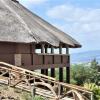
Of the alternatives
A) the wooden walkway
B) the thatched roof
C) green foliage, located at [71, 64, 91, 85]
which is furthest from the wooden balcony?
green foliage, located at [71, 64, 91, 85]

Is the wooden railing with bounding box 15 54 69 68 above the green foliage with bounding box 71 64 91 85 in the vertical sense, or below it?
above

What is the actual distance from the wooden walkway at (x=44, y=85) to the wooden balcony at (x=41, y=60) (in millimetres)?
4010

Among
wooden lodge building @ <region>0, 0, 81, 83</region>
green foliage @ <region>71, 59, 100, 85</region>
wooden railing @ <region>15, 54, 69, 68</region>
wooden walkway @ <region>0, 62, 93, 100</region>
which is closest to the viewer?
wooden walkway @ <region>0, 62, 93, 100</region>

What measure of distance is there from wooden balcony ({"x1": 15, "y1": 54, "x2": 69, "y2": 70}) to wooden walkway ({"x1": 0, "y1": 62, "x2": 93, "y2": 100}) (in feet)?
13.2

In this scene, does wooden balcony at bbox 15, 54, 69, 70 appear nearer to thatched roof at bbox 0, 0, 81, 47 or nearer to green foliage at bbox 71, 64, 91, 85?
thatched roof at bbox 0, 0, 81, 47

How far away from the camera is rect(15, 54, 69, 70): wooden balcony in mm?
25344

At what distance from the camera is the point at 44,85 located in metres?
17.7

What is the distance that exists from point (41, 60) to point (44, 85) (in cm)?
981

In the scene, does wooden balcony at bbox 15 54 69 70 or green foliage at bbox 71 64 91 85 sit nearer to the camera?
wooden balcony at bbox 15 54 69 70

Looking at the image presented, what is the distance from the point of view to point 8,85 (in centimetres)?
1947

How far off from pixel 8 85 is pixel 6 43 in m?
5.27

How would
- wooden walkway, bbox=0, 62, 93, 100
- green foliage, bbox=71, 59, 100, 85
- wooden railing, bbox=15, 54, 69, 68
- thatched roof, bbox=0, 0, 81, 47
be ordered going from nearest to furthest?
wooden walkway, bbox=0, 62, 93, 100
thatched roof, bbox=0, 0, 81, 47
wooden railing, bbox=15, 54, 69, 68
green foliage, bbox=71, 59, 100, 85

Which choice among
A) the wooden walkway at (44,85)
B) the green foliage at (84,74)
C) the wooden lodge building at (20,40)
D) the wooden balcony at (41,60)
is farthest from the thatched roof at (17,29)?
the green foliage at (84,74)

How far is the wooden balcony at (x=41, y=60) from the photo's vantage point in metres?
25.3
